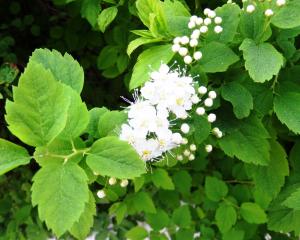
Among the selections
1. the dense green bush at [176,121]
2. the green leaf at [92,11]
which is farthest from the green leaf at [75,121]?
the green leaf at [92,11]

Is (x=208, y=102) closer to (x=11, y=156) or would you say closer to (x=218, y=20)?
(x=218, y=20)

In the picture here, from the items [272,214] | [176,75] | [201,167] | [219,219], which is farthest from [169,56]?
[201,167]

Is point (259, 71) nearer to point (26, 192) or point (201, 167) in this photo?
point (201, 167)

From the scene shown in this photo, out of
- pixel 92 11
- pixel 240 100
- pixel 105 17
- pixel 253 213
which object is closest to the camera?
pixel 240 100

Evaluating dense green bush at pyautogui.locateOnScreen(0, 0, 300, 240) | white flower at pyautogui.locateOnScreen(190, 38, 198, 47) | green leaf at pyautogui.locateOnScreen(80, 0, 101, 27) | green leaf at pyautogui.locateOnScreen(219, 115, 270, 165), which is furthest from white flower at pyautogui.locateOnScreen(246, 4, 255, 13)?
green leaf at pyautogui.locateOnScreen(80, 0, 101, 27)

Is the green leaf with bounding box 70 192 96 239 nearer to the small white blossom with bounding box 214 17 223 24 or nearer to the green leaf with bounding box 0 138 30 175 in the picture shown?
the green leaf with bounding box 0 138 30 175

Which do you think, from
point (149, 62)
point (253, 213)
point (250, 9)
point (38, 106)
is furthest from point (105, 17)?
point (253, 213)
